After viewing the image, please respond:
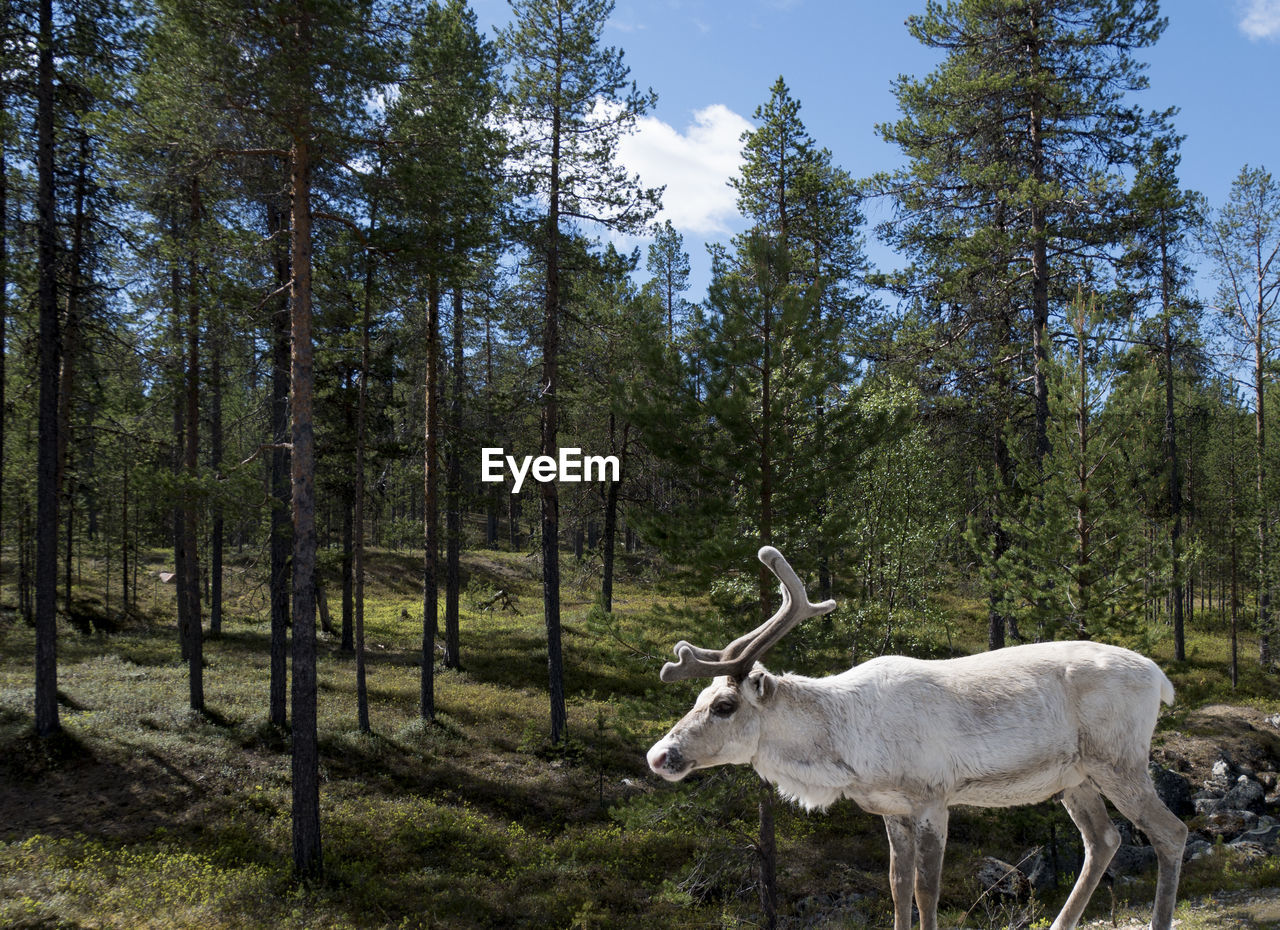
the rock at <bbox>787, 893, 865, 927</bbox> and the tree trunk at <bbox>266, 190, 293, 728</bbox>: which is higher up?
the tree trunk at <bbox>266, 190, 293, 728</bbox>

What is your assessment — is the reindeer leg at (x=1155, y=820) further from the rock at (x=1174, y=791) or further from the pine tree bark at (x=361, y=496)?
the pine tree bark at (x=361, y=496)

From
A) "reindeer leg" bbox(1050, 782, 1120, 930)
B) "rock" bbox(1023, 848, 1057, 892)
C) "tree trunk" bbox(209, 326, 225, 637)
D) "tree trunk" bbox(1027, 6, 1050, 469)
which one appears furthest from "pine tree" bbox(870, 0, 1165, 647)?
"tree trunk" bbox(209, 326, 225, 637)

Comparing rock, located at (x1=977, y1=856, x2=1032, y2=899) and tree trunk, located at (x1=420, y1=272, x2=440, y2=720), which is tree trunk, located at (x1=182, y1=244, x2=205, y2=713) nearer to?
tree trunk, located at (x1=420, y1=272, x2=440, y2=720)

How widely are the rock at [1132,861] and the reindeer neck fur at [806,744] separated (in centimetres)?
1292

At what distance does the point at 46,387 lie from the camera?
49.1ft

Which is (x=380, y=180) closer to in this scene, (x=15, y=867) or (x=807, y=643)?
(x=807, y=643)

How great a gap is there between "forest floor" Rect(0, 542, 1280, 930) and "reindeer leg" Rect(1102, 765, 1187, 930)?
2.48 metres

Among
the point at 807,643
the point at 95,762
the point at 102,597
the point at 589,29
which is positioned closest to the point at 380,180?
the point at 807,643

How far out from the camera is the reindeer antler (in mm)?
4445

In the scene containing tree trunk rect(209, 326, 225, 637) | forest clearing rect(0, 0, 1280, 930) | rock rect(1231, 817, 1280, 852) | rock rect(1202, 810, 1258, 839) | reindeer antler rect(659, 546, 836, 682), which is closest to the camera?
reindeer antler rect(659, 546, 836, 682)

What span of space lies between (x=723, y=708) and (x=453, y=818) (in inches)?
531

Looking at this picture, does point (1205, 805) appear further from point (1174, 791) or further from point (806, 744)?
point (806, 744)

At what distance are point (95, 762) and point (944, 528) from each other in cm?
1978

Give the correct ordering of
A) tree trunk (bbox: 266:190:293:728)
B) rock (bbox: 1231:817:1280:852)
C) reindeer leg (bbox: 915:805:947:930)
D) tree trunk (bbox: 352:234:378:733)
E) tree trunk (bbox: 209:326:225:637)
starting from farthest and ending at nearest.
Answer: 1. tree trunk (bbox: 352:234:378:733)
2. tree trunk (bbox: 266:190:293:728)
3. tree trunk (bbox: 209:326:225:637)
4. rock (bbox: 1231:817:1280:852)
5. reindeer leg (bbox: 915:805:947:930)
